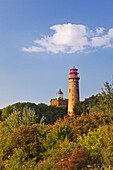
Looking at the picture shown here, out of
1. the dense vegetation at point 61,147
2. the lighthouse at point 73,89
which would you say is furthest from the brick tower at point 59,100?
the dense vegetation at point 61,147

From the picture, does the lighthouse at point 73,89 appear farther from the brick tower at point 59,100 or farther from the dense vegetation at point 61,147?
the dense vegetation at point 61,147

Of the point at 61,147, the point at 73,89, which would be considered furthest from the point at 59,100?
the point at 61,147

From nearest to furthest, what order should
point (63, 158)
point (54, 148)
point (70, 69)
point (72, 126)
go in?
1. point (63, 158)
2. point (54, 148)
3. point (72, 126)
4. point (70, 69)

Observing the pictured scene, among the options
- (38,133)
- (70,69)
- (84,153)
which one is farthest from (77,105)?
(84,153)

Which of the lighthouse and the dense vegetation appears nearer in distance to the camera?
the dense vegetation

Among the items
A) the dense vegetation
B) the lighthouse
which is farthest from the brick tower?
the dense vegetation

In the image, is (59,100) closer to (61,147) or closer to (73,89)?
(73,89)

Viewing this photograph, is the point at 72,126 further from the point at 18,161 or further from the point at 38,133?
the point at 18,161

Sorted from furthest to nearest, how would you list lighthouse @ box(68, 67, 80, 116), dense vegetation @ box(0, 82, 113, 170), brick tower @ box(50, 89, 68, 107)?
brick tower @ box(50, 89, 68, 107) < lighthouse @ box(68, 67, 80, 116) < dense vegetation @ box(0, 82, 113, 170)

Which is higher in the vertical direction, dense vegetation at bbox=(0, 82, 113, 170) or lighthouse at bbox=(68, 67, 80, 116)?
lighthouse at bbox=(68, 67, 80, 116)

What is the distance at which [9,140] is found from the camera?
43.3ft

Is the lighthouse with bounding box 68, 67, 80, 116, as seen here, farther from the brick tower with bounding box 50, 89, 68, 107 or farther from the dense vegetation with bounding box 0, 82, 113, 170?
the dense vegetation with bounding box 0, 82, 113, 170

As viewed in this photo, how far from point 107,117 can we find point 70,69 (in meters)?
38.7

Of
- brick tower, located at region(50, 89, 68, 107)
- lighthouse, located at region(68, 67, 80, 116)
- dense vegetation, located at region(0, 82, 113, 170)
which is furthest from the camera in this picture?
brick tower, located at region(50, 89, 68, 107)
